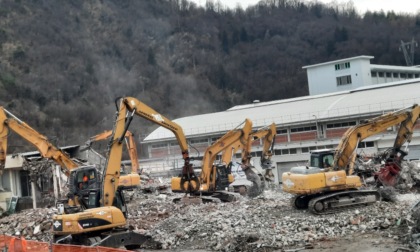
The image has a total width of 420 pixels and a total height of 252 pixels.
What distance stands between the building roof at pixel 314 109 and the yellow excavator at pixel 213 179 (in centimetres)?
2346

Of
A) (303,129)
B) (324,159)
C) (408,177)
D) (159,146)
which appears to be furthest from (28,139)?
(159,146)

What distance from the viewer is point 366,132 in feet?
66.9

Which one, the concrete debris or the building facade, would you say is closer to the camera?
the concrete debris

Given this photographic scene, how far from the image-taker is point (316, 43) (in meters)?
118

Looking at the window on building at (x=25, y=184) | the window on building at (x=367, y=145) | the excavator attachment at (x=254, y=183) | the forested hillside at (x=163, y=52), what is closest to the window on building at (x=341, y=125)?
the window on building at (x=367, y=145)

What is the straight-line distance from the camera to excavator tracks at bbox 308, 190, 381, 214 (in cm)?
1830

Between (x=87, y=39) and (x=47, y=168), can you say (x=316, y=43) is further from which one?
(x=47, y=168)

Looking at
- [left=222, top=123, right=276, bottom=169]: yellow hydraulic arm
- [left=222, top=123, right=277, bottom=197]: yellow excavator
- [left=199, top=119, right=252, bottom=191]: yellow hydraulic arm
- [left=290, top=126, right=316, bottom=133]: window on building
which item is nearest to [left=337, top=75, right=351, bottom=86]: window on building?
[left=290, top=126, right=316, bottom=133]: window on building

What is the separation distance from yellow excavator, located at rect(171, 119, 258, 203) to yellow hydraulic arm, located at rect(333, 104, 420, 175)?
20.5 ft

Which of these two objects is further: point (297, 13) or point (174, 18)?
point (297, 13)

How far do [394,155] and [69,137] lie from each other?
2307 inches

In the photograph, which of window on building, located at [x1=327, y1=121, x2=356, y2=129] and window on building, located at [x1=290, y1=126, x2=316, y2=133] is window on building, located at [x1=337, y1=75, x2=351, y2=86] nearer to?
window on building, located at [x1=290, y1=126, x2=316, y2=133]

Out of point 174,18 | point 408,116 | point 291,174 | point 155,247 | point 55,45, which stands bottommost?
point 155,247

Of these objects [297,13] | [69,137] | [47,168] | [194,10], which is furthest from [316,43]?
[47,168]
